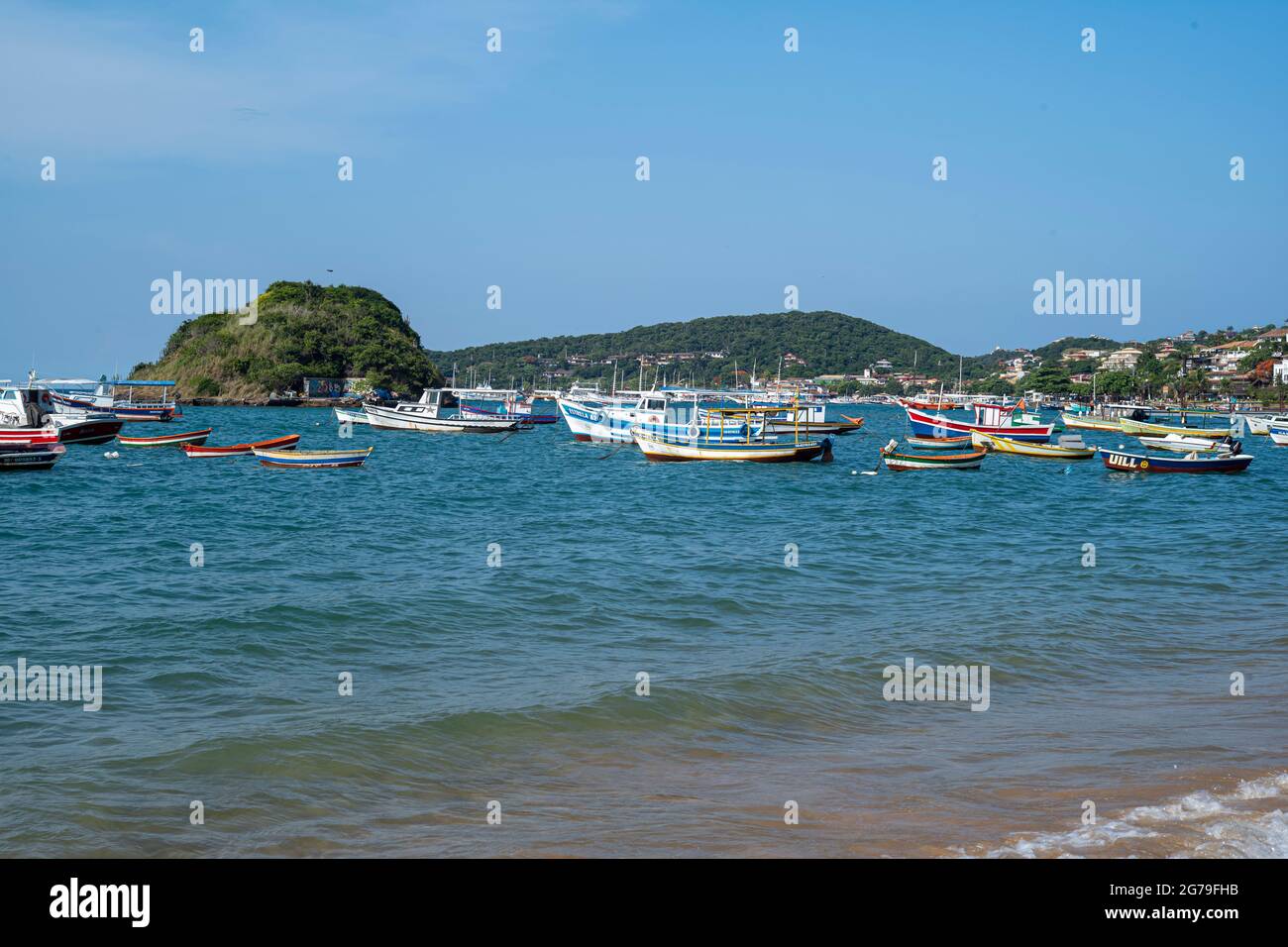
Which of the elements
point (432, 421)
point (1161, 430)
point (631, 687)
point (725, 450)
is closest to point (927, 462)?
point (725, 450)

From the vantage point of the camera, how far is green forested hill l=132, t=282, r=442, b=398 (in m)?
136

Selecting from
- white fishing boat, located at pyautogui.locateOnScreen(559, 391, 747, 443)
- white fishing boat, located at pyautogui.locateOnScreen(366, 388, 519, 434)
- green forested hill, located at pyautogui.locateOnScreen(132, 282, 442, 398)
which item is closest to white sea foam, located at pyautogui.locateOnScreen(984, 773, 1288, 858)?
white fishing boat, located at pyautogui.locateOnScreen(559, 391, 747, 443)

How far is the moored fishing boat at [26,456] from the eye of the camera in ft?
115

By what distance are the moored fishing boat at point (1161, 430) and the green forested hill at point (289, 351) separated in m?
91.1

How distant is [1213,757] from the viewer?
9078 mm

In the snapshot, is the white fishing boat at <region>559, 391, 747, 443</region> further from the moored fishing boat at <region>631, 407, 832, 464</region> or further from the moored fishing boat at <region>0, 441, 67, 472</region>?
the moored fishing boat at <region>0, 441, 67, 472</region>

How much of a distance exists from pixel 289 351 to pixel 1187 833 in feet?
456

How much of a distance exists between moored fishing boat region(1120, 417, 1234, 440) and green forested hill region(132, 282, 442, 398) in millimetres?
91113

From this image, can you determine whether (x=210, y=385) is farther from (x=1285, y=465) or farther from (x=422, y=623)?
(x=422, y=623)

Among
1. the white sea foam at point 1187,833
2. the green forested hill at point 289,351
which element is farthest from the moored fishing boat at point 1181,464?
the green forested hill at point 289,351

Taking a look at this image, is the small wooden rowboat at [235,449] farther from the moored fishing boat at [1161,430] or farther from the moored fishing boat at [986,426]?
the moored fishing boat at [1161,430]

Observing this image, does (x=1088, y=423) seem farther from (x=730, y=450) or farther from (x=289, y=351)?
(x=289, y=351)
